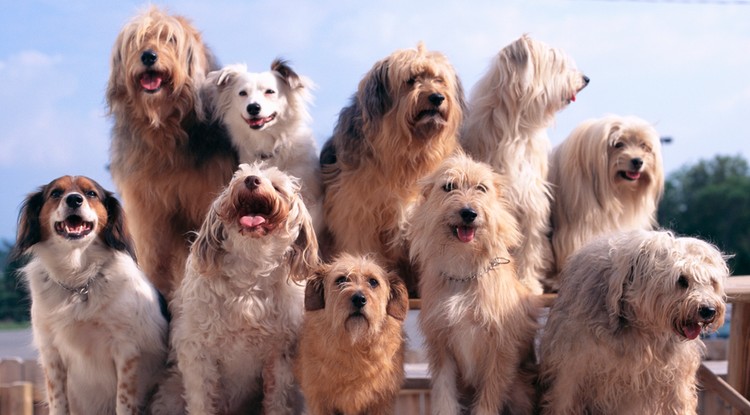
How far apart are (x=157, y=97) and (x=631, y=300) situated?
2.67 metres

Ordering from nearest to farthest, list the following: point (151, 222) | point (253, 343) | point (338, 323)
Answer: point (338, 323) < point (253, 343) < point (151, 222)

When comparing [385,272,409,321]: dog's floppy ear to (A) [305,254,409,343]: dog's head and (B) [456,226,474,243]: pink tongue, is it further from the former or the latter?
(B) [456,226,474,243]: pink tongue

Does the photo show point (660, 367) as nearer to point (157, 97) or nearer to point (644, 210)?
Answer: point (644, 210)

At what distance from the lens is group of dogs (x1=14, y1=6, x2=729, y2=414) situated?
11.8ft

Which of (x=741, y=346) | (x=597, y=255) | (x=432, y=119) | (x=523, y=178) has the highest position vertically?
(x=432, y=119)

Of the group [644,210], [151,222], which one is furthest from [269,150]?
[644,210]

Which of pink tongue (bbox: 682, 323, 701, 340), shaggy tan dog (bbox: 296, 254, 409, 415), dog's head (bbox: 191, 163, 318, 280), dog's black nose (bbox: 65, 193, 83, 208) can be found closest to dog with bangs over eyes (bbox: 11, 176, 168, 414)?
dog's black nose (bbox: 65, 193, 83, 208)

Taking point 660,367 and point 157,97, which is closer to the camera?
point 660,367

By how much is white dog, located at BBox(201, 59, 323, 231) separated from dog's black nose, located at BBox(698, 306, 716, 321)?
2.11 meters

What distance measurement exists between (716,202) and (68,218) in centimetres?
3750

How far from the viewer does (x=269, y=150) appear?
14.6ft

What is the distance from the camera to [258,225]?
3.58 meters

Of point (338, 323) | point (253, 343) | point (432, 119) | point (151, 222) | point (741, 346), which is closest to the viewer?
point (338, 323)

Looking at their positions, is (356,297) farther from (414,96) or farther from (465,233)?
(414,96)
